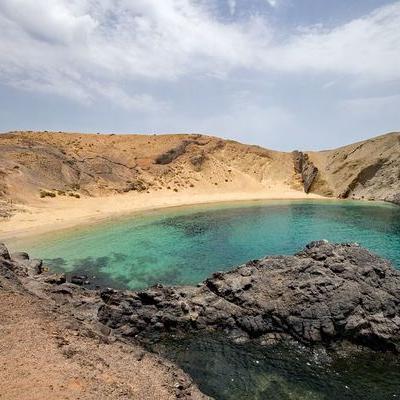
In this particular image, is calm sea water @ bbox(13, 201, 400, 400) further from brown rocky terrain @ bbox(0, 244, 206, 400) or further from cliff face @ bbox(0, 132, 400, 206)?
cliff face @ bbox(0, 132, 400, 206)

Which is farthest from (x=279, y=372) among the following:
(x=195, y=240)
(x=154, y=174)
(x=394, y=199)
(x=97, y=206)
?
(x=154, y=174)

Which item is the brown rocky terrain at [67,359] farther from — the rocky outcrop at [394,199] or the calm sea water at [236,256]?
the rocky outcrop at [394,199]

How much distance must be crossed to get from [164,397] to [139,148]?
69.0 meters

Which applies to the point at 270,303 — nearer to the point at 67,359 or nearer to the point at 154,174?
the point at 67,359

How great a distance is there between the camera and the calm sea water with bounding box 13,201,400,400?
12.9 metres

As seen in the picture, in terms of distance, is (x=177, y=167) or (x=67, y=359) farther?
(x=177, y=167)

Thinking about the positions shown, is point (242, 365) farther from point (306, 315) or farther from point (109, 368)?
point (109, 368)

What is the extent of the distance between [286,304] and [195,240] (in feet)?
55.3

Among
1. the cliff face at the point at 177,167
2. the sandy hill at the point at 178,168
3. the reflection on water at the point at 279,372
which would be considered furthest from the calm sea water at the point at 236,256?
the cliff face at the point at 177,167

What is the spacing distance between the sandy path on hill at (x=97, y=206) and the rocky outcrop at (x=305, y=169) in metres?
3.59

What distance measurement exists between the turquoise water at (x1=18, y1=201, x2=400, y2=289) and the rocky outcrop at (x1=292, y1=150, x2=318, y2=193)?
71.0 ft

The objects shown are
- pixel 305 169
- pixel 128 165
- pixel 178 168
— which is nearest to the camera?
pixel 128 165

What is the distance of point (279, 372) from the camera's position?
13539 mm

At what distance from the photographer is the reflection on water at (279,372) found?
490 inches
